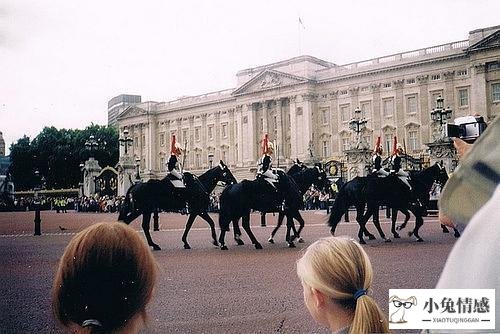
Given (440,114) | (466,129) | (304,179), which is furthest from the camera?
(304,179)

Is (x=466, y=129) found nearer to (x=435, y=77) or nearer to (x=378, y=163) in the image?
(x=435, y=77)

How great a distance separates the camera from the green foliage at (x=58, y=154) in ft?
7.90

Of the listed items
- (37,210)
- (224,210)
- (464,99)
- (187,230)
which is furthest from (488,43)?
(224,210)

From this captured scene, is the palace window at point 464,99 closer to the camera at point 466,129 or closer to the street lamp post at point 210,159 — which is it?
the camera at point 466,129

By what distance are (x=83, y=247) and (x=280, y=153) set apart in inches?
133

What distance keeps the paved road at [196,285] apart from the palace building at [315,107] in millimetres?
666

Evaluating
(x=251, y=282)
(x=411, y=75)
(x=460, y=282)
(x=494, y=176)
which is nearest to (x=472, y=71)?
(x=411, y=75)

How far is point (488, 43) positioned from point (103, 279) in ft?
7.66

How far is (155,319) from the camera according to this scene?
7.10 ft

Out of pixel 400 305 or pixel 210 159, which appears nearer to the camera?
pixel 400 305

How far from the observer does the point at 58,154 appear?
102 inches

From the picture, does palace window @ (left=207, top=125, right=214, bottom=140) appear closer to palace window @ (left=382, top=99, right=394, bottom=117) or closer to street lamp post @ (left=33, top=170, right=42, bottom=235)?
street lamp post @ (left=33, top=170, right=42, bottom=235)

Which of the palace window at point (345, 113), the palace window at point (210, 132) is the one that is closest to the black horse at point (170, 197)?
the palace window at point (210, 132)

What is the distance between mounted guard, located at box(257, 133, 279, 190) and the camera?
12.3ft
